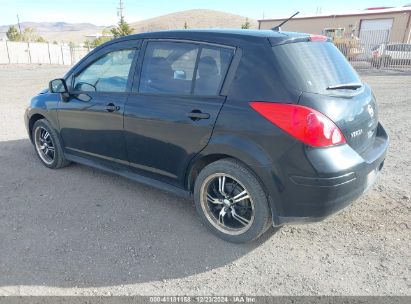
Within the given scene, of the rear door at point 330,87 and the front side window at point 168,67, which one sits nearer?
the rear door at point 330,87

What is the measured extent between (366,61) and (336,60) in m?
21.9

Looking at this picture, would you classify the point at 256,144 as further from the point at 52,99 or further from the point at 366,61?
the point at 366,61

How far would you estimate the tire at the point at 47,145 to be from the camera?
4675mm

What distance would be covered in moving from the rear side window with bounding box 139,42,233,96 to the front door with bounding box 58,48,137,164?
0.28 m

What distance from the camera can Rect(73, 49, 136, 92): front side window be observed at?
3.71 m

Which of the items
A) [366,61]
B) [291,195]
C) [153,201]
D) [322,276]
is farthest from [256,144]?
[366,61]

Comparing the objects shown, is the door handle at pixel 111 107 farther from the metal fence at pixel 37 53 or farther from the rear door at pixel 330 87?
the metal fence at pixel 37 53

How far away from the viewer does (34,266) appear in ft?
9.23

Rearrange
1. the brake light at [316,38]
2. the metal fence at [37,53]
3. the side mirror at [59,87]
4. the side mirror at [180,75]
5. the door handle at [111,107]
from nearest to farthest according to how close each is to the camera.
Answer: the brake light at [316,38] < the side mirror at [180,75] < the door handle at [111,107] < the side mirror at [59,87] < the metal fence at [37,53]

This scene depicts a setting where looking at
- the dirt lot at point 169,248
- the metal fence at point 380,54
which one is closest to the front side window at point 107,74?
the dirt lot at point 169,248

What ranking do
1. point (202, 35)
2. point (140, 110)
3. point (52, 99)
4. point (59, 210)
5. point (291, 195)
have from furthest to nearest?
point (52, 99) < point (59, 210) < point (140, 110) < point (202, 35) < point (291, 195)

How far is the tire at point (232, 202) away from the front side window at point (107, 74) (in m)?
1.40

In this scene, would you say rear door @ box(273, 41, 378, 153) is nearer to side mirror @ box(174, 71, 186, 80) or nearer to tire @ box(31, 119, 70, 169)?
side mirror @ box(174, 71, 186, 80)

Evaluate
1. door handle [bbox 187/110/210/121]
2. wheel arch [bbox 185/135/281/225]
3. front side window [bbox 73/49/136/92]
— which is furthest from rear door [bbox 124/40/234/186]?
front side window [bbox 73/49/136/92]
